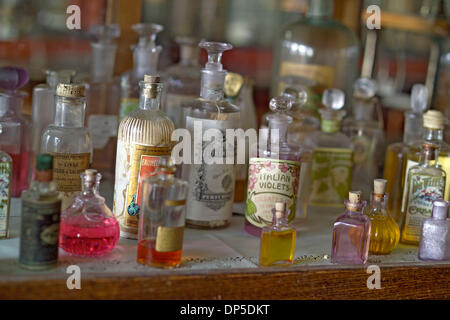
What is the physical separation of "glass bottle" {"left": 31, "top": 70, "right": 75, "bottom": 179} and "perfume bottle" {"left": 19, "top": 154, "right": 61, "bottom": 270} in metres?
0.35

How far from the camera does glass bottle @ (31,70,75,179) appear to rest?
3.82 ft

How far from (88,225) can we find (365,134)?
2.11 ft

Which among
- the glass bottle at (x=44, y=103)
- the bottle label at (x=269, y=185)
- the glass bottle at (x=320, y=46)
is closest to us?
the bottle label at (x=269, y=185)

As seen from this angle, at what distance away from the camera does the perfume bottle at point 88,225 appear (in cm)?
89

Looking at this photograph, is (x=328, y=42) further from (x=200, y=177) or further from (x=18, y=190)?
(x=18, y=190)

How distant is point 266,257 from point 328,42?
68 centimetres

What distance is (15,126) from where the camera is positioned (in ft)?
3.59

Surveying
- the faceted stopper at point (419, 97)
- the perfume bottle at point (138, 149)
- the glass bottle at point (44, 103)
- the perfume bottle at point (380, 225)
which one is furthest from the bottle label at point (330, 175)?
the glass bottle at point (44, 103)

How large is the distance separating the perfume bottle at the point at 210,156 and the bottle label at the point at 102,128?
23 centimetres

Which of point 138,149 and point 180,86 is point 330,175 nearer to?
point 180,86

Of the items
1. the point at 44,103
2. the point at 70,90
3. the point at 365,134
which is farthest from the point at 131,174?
the point at 365,134

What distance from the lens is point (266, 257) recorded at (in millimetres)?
923

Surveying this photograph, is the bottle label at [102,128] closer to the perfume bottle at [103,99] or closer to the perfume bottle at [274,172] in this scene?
the perfume bottle at [103,99]

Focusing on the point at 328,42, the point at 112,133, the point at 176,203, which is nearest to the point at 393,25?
the point at 328,42
